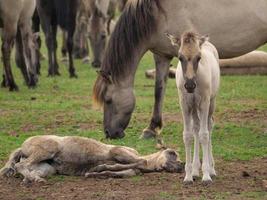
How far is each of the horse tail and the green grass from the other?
114 cm

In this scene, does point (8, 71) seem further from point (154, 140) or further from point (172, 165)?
point (172, 165)

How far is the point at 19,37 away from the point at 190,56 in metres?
9.03

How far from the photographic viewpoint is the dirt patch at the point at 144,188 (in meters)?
7.20

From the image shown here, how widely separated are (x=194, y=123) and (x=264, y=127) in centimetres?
340

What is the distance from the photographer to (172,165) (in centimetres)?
812

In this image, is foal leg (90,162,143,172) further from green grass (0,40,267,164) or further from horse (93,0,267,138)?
horse (93,0,267,138)

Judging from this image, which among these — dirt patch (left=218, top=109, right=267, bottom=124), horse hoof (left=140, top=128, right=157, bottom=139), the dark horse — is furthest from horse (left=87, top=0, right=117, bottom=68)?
horse hoof (left=140, top=128, right=157, bottom=139)

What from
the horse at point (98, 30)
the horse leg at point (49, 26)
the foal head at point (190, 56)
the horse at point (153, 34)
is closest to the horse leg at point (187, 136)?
the foal head at point (190, 56)

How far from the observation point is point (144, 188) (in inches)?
295

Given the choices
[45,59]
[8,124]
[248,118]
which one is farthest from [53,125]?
[45,59]

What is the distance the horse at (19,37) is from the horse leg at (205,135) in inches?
278

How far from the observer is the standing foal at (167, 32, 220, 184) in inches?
288

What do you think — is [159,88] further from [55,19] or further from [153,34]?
[55,19]

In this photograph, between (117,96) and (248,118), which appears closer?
(117,96)
